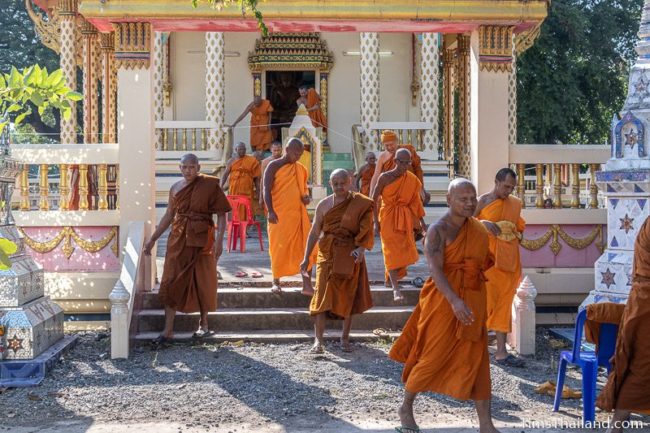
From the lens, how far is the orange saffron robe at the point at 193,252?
8.80 meters

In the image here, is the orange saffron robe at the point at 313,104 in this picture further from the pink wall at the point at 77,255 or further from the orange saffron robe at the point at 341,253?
the orange saffron robe at the point at 341,253

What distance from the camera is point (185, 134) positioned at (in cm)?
1883

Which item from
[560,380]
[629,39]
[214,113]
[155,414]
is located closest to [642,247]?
[560,380]

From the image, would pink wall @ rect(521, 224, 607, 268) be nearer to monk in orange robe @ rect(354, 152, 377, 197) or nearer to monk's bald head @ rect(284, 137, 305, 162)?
monk's bald head @ rect(284, 137, 305, 162)

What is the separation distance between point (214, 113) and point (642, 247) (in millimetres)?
15572

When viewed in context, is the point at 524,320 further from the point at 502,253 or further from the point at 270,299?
the point at 270,299

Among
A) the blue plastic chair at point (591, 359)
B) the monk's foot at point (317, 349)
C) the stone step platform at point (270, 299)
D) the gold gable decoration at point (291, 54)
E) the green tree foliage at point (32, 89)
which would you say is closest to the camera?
the green tree foliage at point (32, 89)

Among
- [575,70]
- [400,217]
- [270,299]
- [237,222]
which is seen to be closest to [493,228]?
[400,217]

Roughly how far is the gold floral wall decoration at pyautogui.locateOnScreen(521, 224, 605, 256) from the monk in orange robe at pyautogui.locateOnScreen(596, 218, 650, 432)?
15.6 feet

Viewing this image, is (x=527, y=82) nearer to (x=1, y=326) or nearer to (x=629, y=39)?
(x=629, y=39)

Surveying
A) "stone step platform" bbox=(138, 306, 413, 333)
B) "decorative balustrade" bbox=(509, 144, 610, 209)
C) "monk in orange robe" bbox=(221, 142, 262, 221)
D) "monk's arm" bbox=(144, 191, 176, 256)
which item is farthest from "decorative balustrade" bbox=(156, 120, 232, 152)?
"decorative balustrade" bbox=(509, 144, 610, 209)

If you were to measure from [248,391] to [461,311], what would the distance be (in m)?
2.36

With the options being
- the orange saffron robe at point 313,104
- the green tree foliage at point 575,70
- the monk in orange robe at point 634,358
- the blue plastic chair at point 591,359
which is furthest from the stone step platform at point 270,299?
the green tree foliage at point 575,70

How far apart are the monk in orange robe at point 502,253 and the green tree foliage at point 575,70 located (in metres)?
17.0
